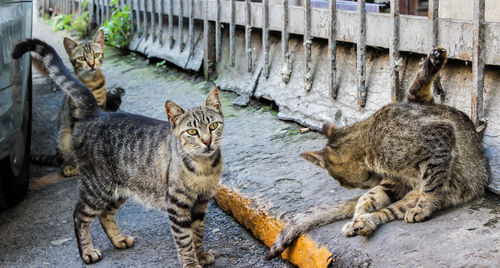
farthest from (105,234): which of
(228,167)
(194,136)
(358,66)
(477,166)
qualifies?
(477,166)

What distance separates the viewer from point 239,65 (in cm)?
704

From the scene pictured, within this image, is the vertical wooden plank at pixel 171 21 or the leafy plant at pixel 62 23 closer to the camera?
the vertical wooden plank at pixel 171 21

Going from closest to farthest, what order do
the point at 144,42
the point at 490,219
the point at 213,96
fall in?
the point at 490,219 → the point at 213,96 → the point at 144,42

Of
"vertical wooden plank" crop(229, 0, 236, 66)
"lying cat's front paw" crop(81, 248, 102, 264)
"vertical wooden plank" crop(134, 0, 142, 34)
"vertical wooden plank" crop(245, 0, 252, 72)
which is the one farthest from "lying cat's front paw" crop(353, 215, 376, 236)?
"vertical wooden plank" crop(134, 0, 142, 34)

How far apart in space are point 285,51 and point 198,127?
238 centimetres

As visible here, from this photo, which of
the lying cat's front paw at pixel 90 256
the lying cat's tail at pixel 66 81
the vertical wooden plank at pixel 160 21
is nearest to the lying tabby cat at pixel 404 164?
the lying cat's front paw at pixel 90 256

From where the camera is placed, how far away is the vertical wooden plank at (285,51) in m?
5.91

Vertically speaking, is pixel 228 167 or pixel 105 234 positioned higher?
pixel 228 167

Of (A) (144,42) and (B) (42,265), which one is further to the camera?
(A) (144,42)

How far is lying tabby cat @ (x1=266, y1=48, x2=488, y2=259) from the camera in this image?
11.7 feet

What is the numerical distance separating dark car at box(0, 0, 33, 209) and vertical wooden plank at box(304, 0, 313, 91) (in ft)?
8.25

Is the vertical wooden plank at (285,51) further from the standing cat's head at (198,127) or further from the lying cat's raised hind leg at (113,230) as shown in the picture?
the lying cat's raised hind leg at (113,230)

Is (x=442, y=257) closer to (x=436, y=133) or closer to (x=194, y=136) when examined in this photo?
(x=436, y=133)

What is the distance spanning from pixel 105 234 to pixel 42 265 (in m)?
0.61
